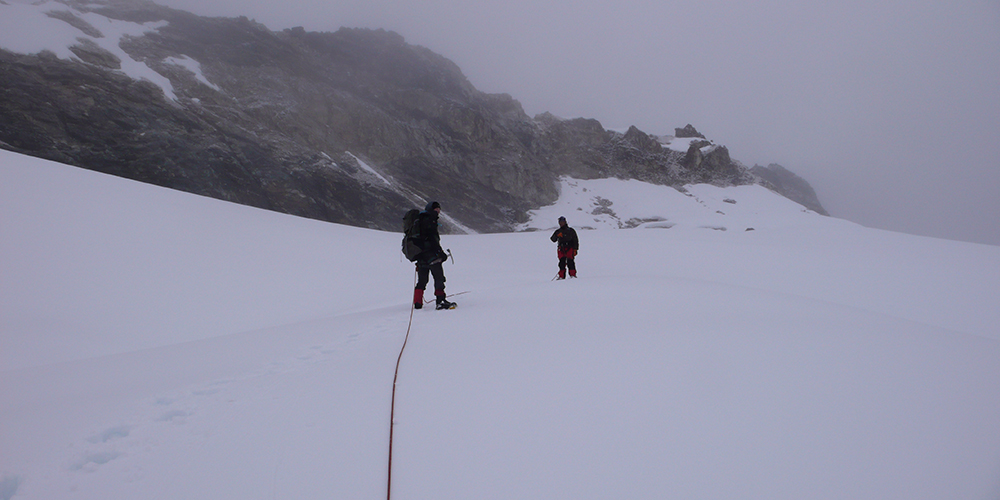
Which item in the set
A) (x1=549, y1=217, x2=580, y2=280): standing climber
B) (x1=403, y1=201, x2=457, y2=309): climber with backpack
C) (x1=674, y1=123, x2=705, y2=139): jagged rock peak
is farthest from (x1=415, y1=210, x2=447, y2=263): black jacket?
(x1=674, y1=123, x2=705, y2=139): jagged rock peak

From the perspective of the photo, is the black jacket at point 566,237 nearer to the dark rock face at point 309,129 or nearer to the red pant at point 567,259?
the red pant at point 567,259

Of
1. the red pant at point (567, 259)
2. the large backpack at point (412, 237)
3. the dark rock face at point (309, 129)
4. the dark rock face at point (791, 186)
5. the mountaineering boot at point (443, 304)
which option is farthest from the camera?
the dark rock face at point (791, 186)

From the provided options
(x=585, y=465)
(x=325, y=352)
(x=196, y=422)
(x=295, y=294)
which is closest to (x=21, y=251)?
(x=295, y=294)

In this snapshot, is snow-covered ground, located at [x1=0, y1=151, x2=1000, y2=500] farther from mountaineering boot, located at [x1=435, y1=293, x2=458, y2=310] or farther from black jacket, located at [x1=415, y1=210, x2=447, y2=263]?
black jacket, located at [x1=415, y1=210, x2=447, y2=263]

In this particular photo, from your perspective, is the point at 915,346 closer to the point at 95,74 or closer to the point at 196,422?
the point at 196,422

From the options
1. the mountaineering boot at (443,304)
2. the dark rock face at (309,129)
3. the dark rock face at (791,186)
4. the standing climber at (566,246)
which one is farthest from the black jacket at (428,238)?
the dark rock face at (791,186)

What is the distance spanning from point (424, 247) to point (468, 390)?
417 centimetres

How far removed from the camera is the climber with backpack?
626 centimetres

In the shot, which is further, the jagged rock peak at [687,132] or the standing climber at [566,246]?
the jagged rock peak at [687,132]

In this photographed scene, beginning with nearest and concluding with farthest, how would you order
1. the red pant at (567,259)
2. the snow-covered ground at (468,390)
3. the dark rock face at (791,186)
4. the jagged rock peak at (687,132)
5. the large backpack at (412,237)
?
the snow-covered ground at (468,390), the large backpack at (412,237), the red pant at (567,259), the jagged rock peak at (687,132), the dark rock face at (791,186)

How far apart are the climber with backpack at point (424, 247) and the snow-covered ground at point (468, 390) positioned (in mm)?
633

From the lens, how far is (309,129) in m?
41.6

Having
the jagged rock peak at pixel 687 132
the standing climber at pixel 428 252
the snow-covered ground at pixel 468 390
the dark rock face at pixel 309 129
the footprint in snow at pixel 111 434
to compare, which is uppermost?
the jagged rock peak at pixel 687 132

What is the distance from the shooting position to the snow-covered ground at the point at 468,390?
5.28ft
